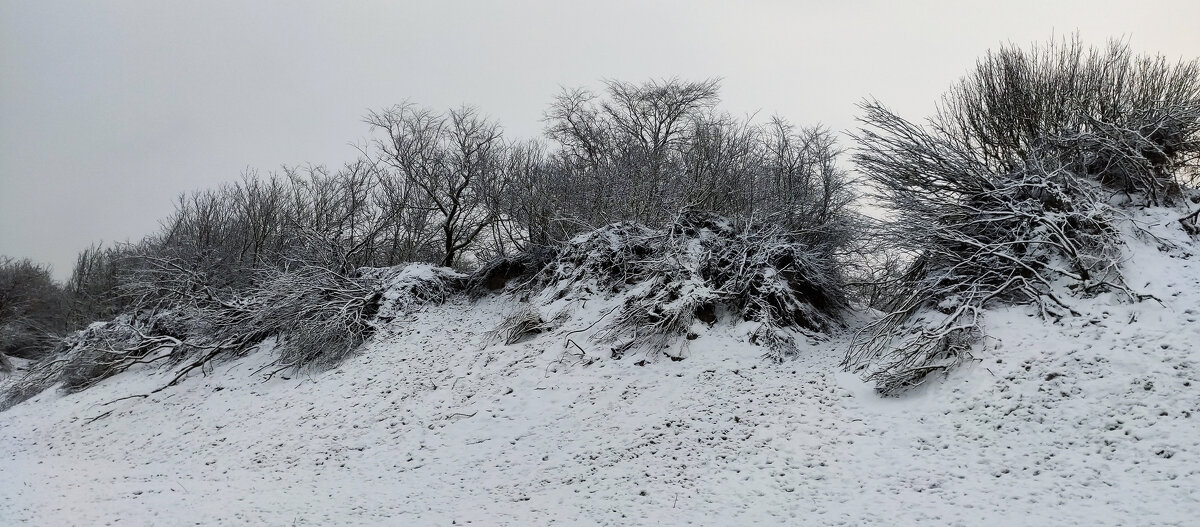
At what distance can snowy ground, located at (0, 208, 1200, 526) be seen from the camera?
6.84m

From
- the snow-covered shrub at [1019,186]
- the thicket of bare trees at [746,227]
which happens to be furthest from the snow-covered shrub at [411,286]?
the snow-covered shrub at [1019,186]

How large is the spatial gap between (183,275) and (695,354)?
16.9 meters

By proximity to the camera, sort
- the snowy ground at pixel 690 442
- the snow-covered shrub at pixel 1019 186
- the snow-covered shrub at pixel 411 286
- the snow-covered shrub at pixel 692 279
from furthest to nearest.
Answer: the snow-covered shrub at pixel 411 286 → the snow-covered shrub at pixel 692 279 → the snow-covered shrub at pixel 1019 186 → the snowy ground at pixel 690 442

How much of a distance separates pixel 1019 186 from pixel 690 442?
7.45 meters

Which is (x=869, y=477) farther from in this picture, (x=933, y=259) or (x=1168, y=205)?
(x=1168, y=205)

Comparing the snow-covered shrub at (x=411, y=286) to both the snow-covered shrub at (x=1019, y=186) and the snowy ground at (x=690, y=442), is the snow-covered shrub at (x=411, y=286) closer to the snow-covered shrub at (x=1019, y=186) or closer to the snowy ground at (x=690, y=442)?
the snowy ground at (x=690, y=442)

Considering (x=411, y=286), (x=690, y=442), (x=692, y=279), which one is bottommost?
(x=690, y=442)

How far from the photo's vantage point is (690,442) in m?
9.12

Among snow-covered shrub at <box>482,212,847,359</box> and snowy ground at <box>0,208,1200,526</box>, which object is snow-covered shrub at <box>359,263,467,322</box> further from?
snowy ground at <box>0,208,1200,526</box>

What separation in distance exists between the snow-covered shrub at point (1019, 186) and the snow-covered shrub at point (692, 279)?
1881mm

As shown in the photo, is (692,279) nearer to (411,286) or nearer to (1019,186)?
(1019,186)

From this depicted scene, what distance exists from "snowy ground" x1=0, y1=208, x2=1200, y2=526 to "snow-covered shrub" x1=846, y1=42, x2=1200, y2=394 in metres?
0.59

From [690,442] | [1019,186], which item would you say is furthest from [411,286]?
[1019,186]

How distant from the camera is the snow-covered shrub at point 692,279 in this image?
12359 millimetres
